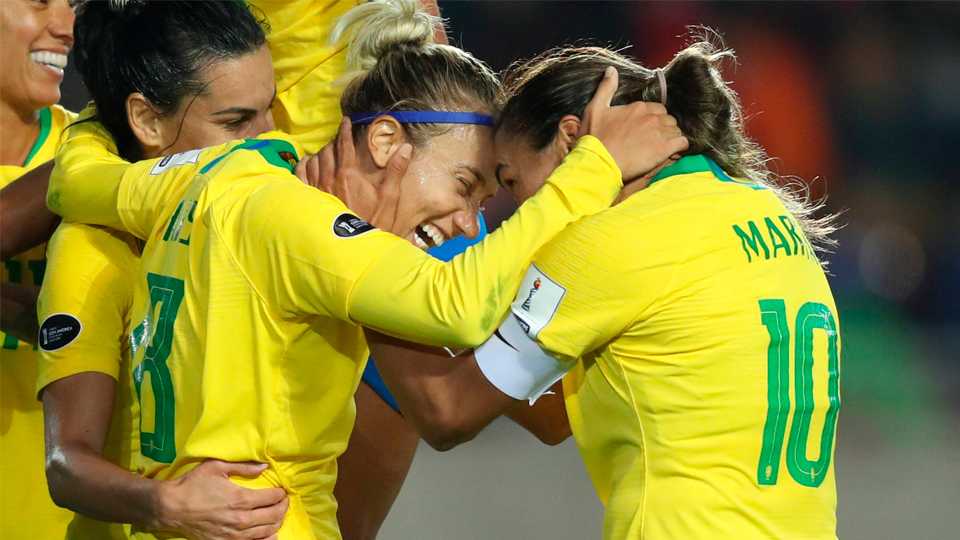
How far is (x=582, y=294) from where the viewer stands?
7.16ft

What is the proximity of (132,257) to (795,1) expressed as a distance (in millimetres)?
7093

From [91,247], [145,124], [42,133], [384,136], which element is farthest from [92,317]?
[42,133]

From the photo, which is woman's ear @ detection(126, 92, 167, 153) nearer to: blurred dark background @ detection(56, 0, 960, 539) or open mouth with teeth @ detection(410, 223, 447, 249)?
open mouth with teeth @ detection(410, 223, 447, 249)

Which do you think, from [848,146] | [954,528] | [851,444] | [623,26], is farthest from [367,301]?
[848,146]

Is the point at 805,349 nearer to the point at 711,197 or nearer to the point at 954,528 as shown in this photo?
the point at 711,197

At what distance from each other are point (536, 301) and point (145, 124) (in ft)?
Answer: 3.57

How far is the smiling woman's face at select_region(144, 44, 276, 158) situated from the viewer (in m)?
2.79

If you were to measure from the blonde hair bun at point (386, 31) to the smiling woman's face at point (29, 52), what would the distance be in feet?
3.56

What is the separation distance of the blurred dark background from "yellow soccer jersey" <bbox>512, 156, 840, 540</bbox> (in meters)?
A: 5.73

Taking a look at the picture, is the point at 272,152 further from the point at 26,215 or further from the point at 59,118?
the point at 59,118

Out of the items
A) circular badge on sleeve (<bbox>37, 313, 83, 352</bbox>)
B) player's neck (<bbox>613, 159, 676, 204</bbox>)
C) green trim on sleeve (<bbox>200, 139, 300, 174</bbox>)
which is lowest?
circular badge on sleeve (<bbox>37, 313, 83, 352</bbox>)

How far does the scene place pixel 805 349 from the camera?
226cm

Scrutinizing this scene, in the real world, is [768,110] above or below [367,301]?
below

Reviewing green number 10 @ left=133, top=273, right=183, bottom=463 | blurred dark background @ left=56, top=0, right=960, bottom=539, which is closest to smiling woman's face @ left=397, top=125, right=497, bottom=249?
green number 10 @ left=133, top=273, right=183, bottom=463
